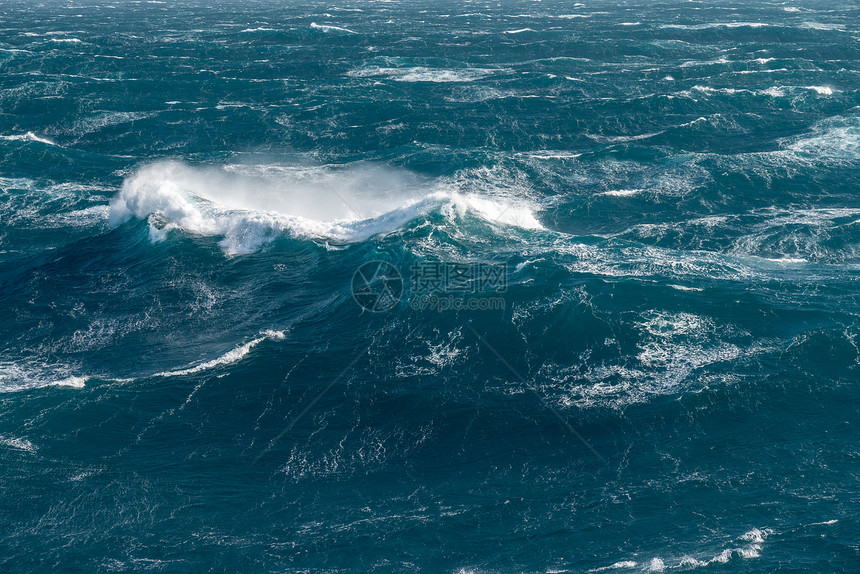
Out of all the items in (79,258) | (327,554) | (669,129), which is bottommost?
(327,554)

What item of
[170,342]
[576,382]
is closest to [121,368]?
[170,342]

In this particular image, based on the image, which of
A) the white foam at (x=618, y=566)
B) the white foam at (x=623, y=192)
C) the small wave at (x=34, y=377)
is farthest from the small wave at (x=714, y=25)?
the white foam at (x=618, y=566)

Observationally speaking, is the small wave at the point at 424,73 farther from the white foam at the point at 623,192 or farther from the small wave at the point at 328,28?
the white foam at the point at 623,192

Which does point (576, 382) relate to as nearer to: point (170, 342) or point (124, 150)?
point (170, 342)

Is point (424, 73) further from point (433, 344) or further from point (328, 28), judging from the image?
point (433, 344)

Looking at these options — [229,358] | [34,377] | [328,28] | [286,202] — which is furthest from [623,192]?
[328,28]

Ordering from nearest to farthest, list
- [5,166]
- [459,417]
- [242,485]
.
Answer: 1. [242,485]
2. [459,417]
3. [5,166]
